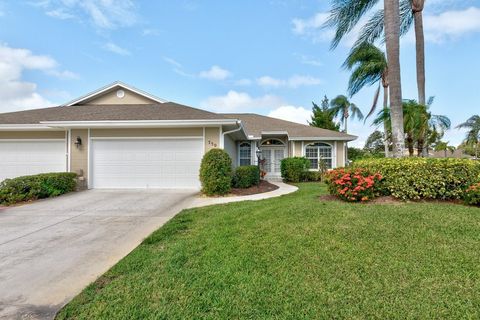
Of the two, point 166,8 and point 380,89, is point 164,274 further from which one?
point 380,89

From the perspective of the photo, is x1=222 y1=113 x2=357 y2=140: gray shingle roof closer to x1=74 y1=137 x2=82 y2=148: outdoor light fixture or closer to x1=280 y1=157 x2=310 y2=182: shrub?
x1=280 y1=157 x2=310 y2=182: shrub

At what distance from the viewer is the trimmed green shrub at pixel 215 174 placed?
29.8 feet

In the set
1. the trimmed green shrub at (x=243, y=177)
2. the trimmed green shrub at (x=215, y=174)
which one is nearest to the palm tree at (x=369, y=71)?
the trimmed green shrub at (x=243, y=177)

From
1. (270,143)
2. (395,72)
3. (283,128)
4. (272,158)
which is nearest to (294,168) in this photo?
(272,158)

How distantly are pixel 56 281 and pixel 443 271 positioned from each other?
15.4 feet

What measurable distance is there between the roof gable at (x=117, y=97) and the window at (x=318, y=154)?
9.90 meters

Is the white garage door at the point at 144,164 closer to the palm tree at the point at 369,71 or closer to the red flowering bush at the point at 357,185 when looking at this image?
the red flowering bush at the point at 357,185

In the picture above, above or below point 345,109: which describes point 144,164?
below

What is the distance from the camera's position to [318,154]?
660 inches

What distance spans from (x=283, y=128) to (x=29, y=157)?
48.7 ft

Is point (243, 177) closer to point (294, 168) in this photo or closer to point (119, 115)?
point (294, 168)

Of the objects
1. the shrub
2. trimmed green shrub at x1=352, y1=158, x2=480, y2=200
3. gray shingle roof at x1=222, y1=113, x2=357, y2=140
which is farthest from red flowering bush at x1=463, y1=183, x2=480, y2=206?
gray shingle roof at x1=222, y1=113, x2=357, y2=140

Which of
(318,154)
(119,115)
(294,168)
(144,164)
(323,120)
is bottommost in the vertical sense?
(294,168)

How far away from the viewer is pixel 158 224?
218 inches
